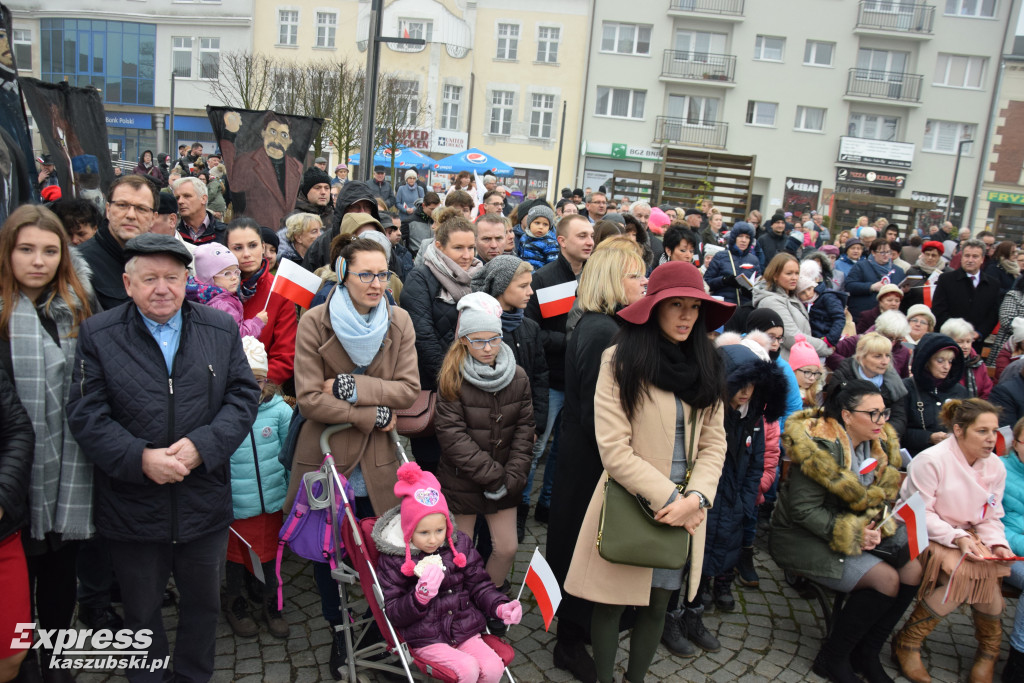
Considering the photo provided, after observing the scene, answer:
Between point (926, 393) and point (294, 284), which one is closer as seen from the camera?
point (294, 284)

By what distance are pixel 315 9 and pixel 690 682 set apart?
3779 cm

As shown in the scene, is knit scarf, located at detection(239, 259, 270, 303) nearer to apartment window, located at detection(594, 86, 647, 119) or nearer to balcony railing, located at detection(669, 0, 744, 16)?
apartment window, located at detection(594, 86, 647, 119)

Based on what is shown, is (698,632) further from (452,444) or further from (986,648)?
(452,444)

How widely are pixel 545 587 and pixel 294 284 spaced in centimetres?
228

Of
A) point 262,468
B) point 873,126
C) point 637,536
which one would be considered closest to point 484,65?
point 873,126

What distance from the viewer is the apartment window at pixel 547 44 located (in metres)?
33.8

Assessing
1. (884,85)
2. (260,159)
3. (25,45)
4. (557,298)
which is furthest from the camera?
(25,45)

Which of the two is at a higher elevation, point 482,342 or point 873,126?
point 873,126

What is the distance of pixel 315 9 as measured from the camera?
114 ft

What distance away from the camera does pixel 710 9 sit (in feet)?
110

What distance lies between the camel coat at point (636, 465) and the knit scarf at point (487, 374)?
70cm

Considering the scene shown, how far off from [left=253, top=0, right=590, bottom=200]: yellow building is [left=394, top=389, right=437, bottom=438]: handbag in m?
30.1

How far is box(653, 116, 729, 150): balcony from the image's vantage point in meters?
33.7

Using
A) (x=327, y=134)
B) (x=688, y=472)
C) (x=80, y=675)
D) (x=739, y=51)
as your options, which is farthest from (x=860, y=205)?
(x=80, y=675)
